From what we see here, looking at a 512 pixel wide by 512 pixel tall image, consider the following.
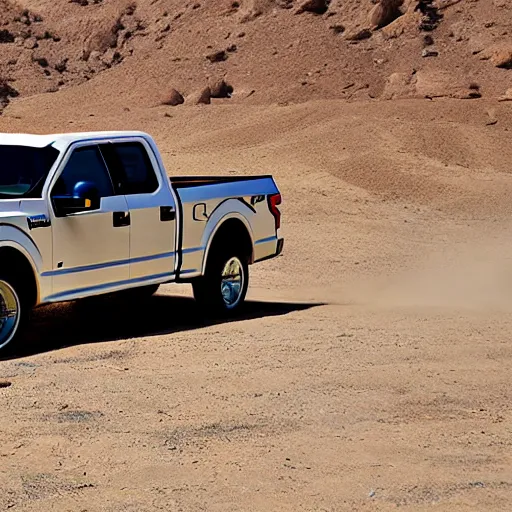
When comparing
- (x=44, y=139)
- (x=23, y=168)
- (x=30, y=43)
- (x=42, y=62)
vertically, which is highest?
(x=30, y=43)

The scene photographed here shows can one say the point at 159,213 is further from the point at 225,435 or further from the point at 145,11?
the point at 145,11

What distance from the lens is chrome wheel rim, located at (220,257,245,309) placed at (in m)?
12.5

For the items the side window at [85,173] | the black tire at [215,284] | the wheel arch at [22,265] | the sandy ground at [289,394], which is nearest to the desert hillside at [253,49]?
the sandy ground at [289,394]

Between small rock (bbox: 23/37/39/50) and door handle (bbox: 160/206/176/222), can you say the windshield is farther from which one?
small rock (bbox: 23/37/39/50)

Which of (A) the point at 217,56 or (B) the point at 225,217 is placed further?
(A) the point at 217,56

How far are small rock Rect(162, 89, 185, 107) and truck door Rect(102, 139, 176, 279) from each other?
1212 inches

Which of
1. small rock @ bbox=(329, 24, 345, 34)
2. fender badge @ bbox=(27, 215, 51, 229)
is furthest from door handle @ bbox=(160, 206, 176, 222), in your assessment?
small rock @ bbox=(329, 24, 345, 34)

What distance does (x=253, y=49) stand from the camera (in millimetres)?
48094

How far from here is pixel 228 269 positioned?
1247 cm

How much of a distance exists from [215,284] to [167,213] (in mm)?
1168

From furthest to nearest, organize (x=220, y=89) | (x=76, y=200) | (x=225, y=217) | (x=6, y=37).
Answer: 1. (x=6, y=37)
2. (x=220, y=89)
3. (x=225, y=217)
4. (x=76, y=200)

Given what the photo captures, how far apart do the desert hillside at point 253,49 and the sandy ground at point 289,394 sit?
25.5 meters

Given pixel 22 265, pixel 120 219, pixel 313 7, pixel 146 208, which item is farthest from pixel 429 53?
pixel 22 265

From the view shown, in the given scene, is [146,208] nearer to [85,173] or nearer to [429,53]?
[85,173]
